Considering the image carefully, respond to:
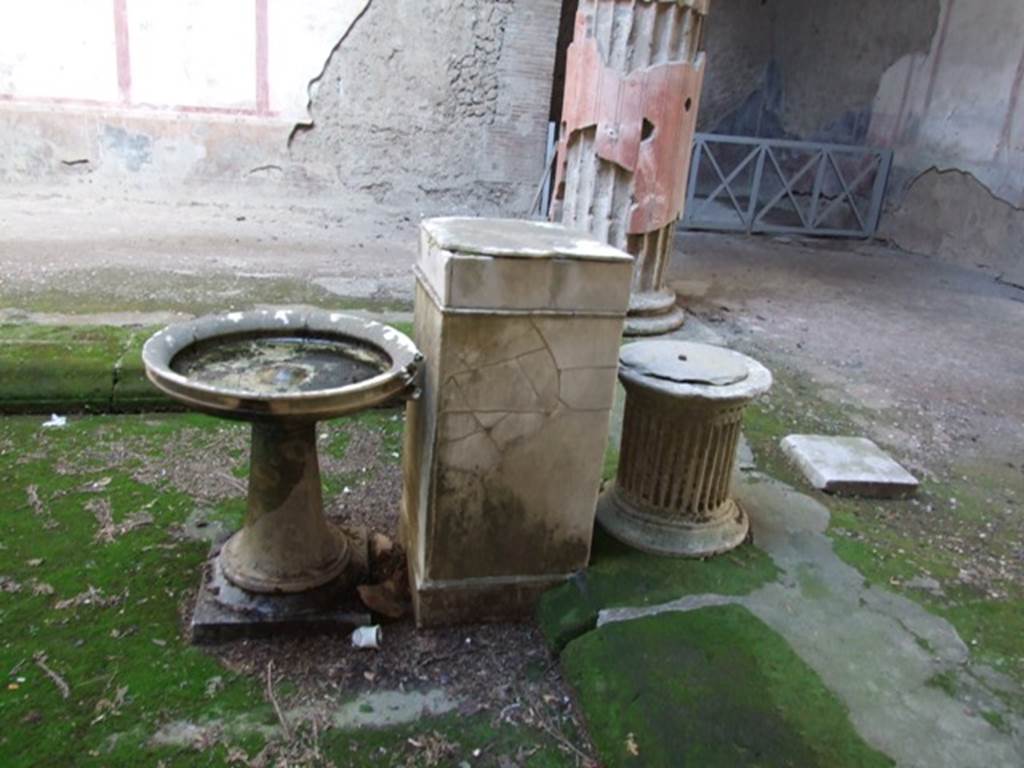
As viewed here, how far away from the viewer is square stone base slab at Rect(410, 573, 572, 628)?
2.32 metres

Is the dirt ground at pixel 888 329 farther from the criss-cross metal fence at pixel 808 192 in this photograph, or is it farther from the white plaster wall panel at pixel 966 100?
the white plaster wall panel at pixel 966 100

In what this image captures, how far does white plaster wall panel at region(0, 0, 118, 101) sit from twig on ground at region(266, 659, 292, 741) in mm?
6456

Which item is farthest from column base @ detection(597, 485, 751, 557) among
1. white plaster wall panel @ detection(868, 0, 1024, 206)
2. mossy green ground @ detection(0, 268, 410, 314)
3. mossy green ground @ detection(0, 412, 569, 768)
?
white plaster wall panel @ detection(868, 0, 1024, 206)

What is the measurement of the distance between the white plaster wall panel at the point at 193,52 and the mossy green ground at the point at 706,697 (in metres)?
6.49

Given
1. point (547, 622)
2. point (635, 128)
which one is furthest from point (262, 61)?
point (547, 622)

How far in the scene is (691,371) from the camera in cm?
248

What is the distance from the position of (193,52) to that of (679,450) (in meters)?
6.30

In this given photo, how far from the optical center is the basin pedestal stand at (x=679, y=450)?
7.98ft

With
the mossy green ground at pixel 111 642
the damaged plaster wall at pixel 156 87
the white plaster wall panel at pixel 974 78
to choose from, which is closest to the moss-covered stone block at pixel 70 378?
the mossy green ground at pixel 111 642

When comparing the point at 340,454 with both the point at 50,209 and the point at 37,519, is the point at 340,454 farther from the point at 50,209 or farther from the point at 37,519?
the point at 50,209

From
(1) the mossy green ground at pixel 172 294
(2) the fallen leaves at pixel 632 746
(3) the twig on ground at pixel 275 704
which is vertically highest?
(1) the mossy green ground at pixel 172 294

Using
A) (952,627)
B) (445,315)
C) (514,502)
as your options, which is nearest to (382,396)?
(445,315)

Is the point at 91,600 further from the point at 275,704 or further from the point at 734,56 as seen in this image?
the point at 734,56

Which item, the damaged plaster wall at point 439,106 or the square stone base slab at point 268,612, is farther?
the damaged plaster wall at point 439,106
